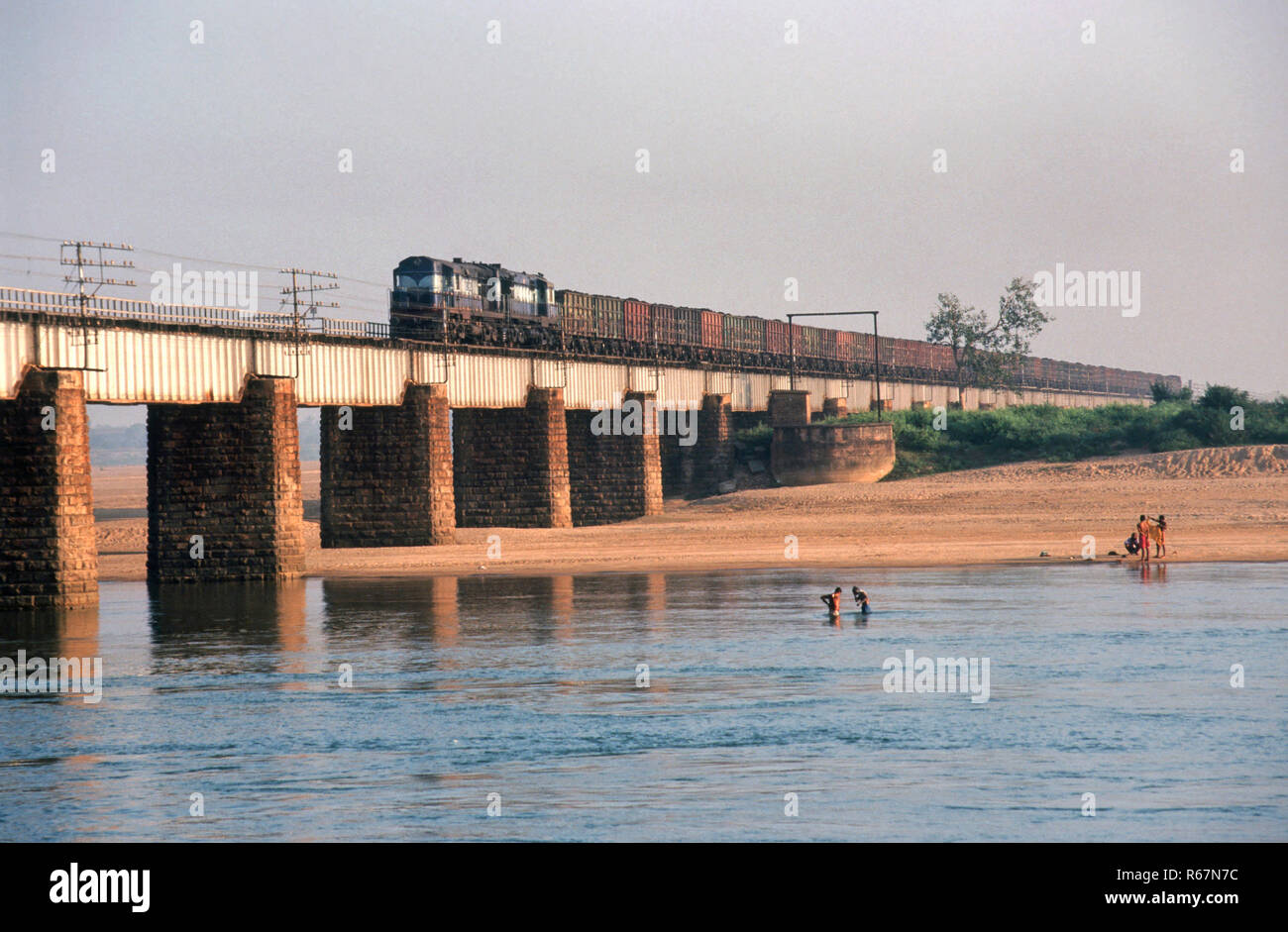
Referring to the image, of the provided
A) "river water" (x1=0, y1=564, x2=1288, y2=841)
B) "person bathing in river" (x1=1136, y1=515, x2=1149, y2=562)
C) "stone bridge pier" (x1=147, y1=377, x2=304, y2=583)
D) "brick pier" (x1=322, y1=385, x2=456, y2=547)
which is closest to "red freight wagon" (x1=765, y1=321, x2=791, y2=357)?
"brick pier" (x1=322, y1=385, x2=456, y2=547)

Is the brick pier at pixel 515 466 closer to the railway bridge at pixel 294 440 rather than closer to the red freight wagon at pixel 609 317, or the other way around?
the railway bridge at pixel 294 440

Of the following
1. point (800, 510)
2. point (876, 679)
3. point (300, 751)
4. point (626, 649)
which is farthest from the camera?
point (800, 510)

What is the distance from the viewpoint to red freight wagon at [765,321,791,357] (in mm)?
90250

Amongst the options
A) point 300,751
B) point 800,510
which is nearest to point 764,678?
point 300,751

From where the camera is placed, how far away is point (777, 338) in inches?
3607

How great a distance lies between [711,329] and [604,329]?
540 inches

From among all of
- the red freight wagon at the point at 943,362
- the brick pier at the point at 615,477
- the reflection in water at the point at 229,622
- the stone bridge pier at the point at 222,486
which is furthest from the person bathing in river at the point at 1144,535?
the red freight wagon at the point at 943,362

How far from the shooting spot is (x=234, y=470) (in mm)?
41125

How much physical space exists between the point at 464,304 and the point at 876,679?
3586 cm

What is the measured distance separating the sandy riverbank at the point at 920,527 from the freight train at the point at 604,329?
306 inches

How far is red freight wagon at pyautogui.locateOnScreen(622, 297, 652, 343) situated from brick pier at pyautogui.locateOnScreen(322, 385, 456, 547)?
23756mm

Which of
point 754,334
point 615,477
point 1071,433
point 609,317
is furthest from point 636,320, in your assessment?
point 1071,433

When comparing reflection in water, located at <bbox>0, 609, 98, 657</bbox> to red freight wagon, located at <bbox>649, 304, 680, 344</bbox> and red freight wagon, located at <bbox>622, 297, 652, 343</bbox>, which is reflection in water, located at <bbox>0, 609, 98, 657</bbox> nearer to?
red freight wagon, located at <bbox>622, 297, 652, 343</bbox>

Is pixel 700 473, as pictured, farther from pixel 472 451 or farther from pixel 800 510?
pixel 472 451
